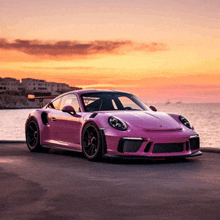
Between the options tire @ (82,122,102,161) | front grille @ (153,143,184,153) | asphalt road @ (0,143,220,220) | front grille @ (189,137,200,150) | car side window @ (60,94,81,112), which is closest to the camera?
asphalt road @ (0,143,220,220)

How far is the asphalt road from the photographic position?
5.17m

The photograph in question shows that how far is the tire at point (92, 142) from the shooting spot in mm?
9797

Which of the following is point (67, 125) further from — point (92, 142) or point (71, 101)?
point (92, 142)

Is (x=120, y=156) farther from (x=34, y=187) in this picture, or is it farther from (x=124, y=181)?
(x=34, y=187)

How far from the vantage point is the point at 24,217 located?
4.97 m

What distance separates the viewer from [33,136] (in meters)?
12.6

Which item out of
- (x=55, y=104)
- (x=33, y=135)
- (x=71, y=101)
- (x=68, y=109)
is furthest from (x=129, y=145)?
(x=33, y=135)

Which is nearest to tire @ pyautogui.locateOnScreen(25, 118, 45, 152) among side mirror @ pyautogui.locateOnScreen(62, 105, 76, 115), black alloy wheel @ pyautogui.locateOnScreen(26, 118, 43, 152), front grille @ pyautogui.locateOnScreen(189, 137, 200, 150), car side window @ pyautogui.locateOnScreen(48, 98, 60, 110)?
black alloy wheel @ pyautogui.locateOnScreen(26, 118, 43, 152)

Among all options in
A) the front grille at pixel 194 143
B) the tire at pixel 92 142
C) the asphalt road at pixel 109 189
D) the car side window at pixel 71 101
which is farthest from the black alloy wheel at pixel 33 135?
the front grille at pixel 194 143

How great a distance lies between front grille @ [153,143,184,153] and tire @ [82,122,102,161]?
1.12 metres

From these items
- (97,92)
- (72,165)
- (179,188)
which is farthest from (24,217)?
(97,92)

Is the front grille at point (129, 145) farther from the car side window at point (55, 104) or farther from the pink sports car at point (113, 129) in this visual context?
the car side window at point (55, 104)

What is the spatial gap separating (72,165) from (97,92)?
2.33 metres

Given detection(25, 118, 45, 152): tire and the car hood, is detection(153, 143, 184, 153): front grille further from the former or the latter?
detection(25, 118, 45, 152): tire
